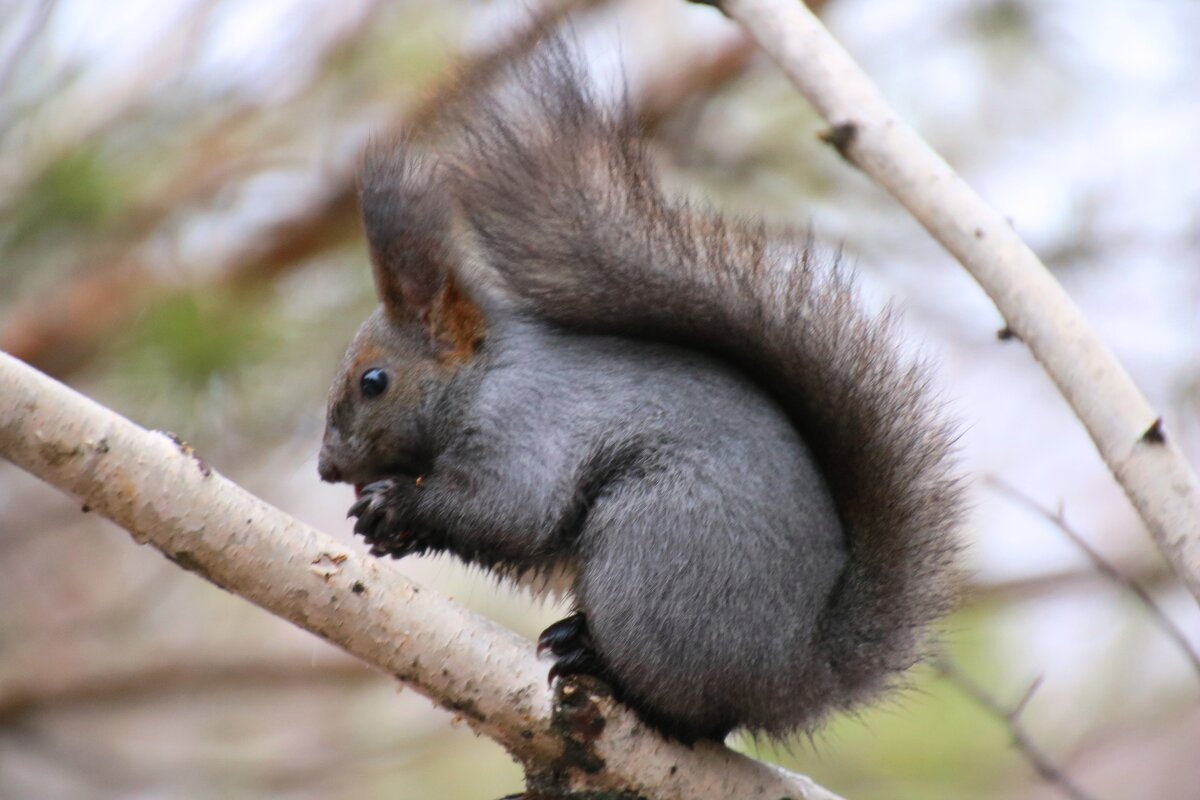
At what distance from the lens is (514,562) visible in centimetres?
161

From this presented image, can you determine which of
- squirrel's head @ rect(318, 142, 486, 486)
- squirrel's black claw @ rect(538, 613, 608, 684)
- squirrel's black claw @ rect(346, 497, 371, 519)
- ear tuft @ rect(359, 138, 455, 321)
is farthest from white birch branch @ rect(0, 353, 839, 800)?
ear tuft @ rect(359, 138, 455, 321)

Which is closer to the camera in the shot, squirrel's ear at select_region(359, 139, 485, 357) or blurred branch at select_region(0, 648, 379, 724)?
squirrel's ear at select_region(359, 139, 485, 357)

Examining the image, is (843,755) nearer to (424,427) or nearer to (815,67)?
(424,427)

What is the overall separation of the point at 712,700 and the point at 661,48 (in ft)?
8.65

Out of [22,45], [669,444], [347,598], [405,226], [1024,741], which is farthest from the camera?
[22,45]

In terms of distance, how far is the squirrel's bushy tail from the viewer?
1.53m

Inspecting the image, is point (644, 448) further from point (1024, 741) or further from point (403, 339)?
point (1024, 741)

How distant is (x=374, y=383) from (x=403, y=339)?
71mm

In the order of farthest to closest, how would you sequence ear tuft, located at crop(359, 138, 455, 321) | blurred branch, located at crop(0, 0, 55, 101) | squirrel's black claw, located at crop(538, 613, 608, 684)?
blurred branch, located at crop(0, 0, 55, 101) → ear tuft, located at crop(359, 138, 455, 321) → squirrel's black claw, located at crop(538, 613, 608, 684)

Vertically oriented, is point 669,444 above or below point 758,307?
below

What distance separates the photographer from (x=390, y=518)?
62.7 inches

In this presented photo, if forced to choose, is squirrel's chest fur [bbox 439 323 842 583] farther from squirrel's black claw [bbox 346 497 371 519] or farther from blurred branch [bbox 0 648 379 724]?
blurred branch [bbox 0 648 379 724]

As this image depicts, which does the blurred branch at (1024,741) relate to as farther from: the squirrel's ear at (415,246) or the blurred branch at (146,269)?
the blurred branch at (146,269)

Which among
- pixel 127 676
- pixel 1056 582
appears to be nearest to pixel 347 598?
pixel 127 676
